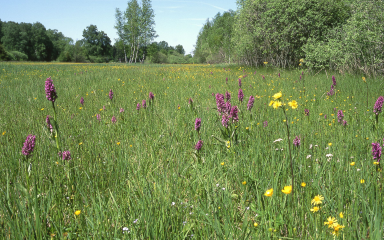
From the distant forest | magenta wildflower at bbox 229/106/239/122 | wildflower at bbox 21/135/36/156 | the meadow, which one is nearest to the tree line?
the distant forest

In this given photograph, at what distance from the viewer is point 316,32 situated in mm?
12320

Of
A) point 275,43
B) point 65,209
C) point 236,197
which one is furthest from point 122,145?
point 275,43

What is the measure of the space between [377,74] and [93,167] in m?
9.35

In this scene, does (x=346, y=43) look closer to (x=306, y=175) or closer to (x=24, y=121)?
(x=306, y=175)

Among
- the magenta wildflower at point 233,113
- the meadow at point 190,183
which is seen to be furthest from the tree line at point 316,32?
the meadow at point 190,183

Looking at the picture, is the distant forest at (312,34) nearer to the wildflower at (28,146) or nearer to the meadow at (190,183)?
the meadow at (190,183)

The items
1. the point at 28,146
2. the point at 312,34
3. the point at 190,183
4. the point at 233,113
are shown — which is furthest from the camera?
the point at 312,34

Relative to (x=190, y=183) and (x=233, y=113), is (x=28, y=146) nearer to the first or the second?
(x=190, y=183)

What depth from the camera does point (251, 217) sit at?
157cm

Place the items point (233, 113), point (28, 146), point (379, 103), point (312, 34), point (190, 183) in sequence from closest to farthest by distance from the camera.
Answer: point (28, 146) → point (190, 183) → point (233, 113) → point (379, 103) → point (312, 34)

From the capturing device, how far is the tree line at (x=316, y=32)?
7270mm

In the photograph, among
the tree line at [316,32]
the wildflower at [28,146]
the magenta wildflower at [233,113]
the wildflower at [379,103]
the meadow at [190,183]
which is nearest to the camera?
the meadow at [190,183]

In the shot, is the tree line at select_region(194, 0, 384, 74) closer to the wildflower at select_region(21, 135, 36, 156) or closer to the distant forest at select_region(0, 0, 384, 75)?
the distant forest at select_region(0, 0, 384, 75)

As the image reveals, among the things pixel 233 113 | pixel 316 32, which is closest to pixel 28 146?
pixel 233 113
